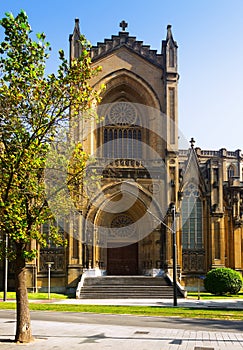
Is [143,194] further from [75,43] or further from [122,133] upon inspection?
[75,43]

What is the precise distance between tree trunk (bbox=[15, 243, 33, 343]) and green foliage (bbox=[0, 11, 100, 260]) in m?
0.64

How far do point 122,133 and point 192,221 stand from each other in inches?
347

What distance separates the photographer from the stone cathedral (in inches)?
1518

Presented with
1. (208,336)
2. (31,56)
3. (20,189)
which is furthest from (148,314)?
(31,56)

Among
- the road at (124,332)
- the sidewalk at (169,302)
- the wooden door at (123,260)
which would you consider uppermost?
the wooden door at (123,260)

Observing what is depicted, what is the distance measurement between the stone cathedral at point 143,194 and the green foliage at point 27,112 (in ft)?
75.7

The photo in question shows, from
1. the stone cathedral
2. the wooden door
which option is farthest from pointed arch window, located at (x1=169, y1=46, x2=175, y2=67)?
the wooden door

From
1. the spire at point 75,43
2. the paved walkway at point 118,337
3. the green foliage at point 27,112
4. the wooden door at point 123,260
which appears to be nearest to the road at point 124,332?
the paved walkway at point 118,337

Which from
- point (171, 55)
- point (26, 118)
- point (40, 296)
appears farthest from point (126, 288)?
point (26, 118)

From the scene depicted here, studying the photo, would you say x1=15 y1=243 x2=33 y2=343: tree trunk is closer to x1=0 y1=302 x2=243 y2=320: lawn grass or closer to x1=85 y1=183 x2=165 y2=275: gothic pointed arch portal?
x1=0 y1=302 x2=243 y2=320: lawn grass

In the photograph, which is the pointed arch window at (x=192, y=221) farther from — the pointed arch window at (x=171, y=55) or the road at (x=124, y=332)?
the road at (x=124, y=332)

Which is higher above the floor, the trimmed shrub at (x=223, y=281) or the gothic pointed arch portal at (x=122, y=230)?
the gothic pointed arch portal at (x=122, y=230)

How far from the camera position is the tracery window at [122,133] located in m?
41.3

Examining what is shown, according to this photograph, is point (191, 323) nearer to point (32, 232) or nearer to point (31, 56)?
point (32, 232)
